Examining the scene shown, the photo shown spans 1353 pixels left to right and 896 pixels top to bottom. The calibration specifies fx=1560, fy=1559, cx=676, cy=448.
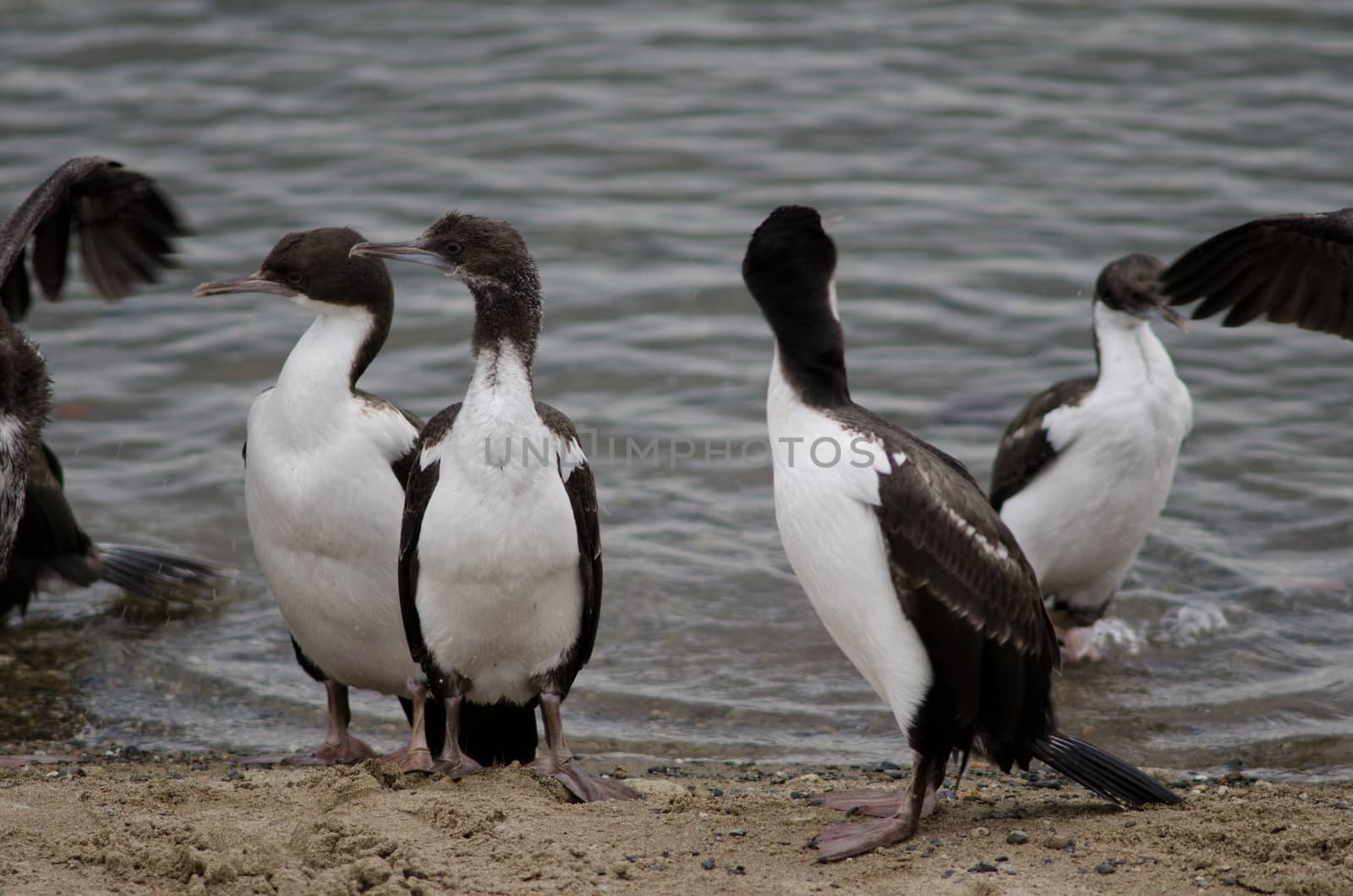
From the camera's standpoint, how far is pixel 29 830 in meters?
Result: 4.73

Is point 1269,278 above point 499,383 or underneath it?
above

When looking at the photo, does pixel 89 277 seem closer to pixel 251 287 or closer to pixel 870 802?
pixel 251 287

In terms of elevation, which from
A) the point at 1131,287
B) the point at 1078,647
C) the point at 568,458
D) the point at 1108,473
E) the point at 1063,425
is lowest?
the point at 1078,647

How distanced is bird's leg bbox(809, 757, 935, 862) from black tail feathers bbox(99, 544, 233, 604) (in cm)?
434

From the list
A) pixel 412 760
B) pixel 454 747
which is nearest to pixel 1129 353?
pixel 454 747

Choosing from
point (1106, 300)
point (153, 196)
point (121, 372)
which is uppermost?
point (153, 196)

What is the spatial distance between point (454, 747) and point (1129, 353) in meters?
4.07

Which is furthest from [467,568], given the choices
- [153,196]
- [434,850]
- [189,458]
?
[189,458]

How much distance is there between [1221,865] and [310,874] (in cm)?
262

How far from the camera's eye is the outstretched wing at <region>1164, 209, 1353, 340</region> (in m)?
6.48

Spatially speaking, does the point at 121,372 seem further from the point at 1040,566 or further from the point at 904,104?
the point at 904,104

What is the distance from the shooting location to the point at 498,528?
522 centimetres

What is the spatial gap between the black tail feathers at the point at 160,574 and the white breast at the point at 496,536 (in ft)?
10.0

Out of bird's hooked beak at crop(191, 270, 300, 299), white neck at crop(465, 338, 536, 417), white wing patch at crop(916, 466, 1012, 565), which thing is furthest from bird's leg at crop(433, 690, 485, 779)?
white wing patch at crop(916, 466, 1012, 565)
